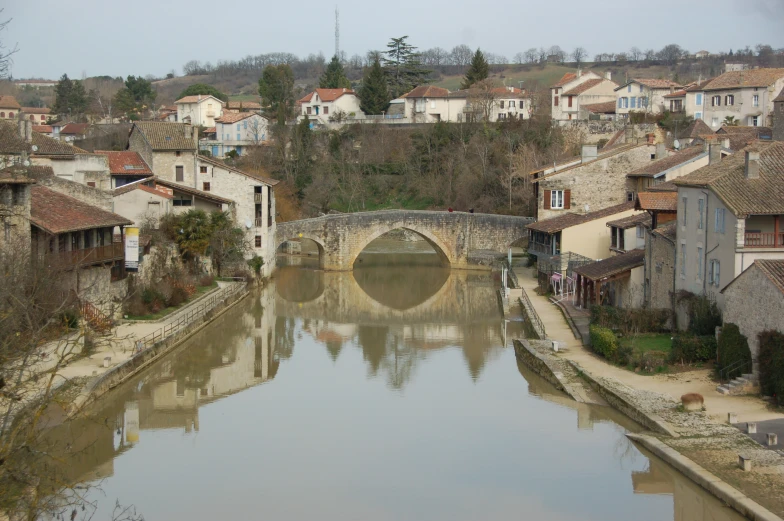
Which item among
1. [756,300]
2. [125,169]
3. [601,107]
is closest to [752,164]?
[756,300]

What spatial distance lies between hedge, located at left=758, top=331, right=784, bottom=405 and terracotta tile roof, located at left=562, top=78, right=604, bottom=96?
5309 cm

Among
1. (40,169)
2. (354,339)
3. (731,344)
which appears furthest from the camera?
(40,169)

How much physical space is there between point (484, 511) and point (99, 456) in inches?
286

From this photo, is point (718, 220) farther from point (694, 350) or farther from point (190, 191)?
point (190, 191)

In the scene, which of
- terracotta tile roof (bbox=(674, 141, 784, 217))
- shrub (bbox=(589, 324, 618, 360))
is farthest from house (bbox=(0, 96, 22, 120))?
terracotta tile roof (bbox=(674, 141, 784, 217))

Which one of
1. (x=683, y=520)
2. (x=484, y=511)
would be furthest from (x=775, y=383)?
(x=484, y=511)

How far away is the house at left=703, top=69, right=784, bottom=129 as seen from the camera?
57.2 metres

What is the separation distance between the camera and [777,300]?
18750 millimetres

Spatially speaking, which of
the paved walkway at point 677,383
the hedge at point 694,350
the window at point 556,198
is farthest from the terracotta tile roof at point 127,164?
the hedge at point 694,350

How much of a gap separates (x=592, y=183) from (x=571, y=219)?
4.92 metres

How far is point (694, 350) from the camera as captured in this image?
71.1 ft

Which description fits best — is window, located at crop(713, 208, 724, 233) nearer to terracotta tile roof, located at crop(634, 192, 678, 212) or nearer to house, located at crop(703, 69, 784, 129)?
terracotta tile roof, located at crop(634, 192, 678, 212)

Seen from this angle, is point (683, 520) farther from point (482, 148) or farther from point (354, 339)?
point (482, 148)

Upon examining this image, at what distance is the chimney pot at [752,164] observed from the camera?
74.3ft
